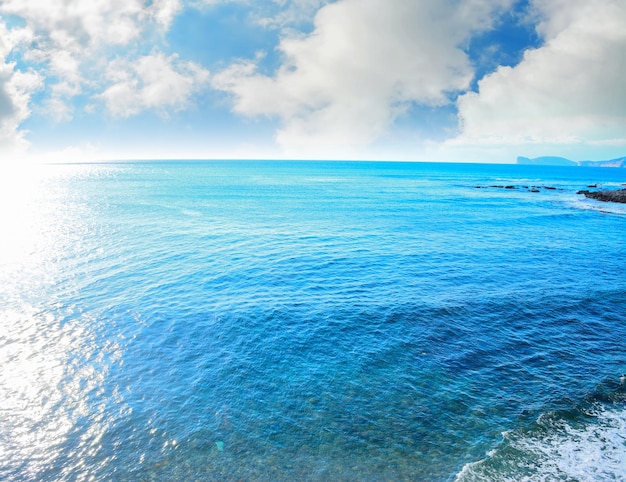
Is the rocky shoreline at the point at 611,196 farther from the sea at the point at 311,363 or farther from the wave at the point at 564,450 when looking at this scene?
the wave at the point at 564,450

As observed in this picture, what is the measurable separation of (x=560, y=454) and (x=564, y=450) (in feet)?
1.22

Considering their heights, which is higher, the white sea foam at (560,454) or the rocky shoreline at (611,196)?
the rocky shoreline at (611,196)

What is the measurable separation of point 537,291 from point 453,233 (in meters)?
25.3

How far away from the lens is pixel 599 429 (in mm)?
15703

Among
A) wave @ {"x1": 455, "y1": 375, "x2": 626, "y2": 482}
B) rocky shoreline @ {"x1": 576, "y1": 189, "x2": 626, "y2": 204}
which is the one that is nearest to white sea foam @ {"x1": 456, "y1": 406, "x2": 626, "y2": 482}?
wave @ {"x1": 455, "y1": 375, "x2": 626, "y2": 482}

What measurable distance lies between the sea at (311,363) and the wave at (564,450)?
0.08 m

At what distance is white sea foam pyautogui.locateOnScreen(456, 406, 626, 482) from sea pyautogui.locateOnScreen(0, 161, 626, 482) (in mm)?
72

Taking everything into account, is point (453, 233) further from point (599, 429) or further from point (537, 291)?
point (599, 429)

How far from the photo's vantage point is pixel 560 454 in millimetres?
14406

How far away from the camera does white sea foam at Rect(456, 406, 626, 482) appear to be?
534 inches

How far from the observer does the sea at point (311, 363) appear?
14.6 m

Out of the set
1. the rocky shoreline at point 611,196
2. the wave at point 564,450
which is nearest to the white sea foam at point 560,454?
the wave at point 564,450

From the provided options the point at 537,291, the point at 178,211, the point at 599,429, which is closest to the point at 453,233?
the point at 537,291

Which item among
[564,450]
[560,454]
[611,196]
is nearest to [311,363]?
[560,454]
